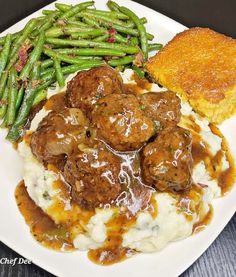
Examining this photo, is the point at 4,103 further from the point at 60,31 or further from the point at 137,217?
the point at 137,217

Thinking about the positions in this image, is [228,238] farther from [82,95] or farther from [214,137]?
[82,95]

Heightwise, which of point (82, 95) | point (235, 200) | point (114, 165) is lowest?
point (235, 200)

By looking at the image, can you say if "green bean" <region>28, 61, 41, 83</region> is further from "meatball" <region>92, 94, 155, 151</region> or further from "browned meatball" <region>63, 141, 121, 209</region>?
"browned meatball" <region>63, 141, 121, 209</region>

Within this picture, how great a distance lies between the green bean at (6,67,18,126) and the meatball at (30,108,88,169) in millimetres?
923

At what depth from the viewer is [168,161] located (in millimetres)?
4469

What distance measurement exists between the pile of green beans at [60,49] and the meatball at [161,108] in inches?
45.0

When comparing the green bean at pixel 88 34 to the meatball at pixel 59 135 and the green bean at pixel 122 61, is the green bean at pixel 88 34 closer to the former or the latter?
the green bean at pixel 122 61

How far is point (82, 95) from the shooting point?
492 centimetres

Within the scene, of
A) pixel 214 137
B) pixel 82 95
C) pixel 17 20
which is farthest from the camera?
pixel 17 20

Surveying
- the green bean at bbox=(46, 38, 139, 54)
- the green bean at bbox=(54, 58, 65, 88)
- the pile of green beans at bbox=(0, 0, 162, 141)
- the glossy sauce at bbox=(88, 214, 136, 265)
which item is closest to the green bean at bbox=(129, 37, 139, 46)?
the pile of green beans at bbox=(0, 0, 162, 141)

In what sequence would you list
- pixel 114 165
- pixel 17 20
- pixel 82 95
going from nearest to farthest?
pixel 114 165, pixel 82 95, pixel 17 20

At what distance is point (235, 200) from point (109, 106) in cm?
161

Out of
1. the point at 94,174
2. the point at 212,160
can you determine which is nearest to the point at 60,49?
the point at 94,174

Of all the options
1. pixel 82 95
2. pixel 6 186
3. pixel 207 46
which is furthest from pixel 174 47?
pixel 6 186
